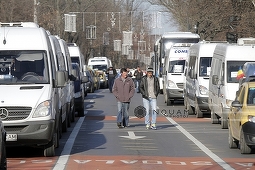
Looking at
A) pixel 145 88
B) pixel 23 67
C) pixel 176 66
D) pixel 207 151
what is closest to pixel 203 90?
pixel 145 88

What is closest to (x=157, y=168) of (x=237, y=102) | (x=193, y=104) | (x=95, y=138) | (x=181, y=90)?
(x=237, y=102)

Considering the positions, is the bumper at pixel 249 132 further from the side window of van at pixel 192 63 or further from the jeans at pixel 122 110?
the side window of van at pixel 192 63

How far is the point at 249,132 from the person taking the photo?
53.2 feet

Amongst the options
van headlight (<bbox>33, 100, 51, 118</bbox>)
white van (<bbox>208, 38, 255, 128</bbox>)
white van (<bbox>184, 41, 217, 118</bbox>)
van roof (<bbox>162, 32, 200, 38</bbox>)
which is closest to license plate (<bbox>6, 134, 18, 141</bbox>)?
van headlight (<bbox>33, 100, 51, 118</bbox>)

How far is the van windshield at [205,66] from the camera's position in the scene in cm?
2955

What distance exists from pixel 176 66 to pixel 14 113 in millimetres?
22149

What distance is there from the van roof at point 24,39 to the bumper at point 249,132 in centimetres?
440

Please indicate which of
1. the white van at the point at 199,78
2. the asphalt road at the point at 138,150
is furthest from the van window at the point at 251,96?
the white van at the point at 199,78

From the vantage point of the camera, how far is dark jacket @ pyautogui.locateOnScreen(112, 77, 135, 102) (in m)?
23.8

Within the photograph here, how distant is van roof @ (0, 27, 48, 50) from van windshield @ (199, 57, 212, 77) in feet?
41.3

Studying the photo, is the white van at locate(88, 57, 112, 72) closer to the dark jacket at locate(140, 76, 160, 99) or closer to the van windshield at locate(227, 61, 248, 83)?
the van windshield at locate(227, 61, 248, 83)

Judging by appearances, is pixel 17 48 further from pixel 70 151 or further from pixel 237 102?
pixel 237 102

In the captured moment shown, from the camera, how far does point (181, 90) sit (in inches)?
1431

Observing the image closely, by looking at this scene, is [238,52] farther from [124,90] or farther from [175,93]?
[175,93]
